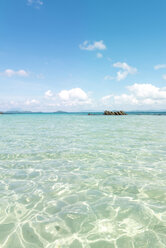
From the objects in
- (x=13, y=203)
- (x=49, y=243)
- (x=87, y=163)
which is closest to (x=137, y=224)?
(x=49, y=243)

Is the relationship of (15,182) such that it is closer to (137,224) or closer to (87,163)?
(87,163)

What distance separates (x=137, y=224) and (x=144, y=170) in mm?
3876

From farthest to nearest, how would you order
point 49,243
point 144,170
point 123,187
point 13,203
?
point 144,170 → point 123,187 → point 13,203 → point 49,243

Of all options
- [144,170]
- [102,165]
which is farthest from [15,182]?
[144,170]

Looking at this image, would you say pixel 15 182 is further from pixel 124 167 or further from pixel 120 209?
pixel 124 167

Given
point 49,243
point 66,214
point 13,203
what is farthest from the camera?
point 13,203

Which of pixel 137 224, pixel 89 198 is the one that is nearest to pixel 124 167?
pixel 89 198

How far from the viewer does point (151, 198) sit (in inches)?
204

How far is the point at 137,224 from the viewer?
4.02 meters

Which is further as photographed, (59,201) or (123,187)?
(123,187)

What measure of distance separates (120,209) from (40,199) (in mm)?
2626

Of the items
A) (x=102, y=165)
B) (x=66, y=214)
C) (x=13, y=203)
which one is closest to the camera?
(x=66, y=214)

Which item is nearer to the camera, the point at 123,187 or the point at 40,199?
the point at 40,199

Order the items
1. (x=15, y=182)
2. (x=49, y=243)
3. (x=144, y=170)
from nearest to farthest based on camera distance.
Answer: (x=49, y=243), (x=15, y=182), (x=144, y=170)
